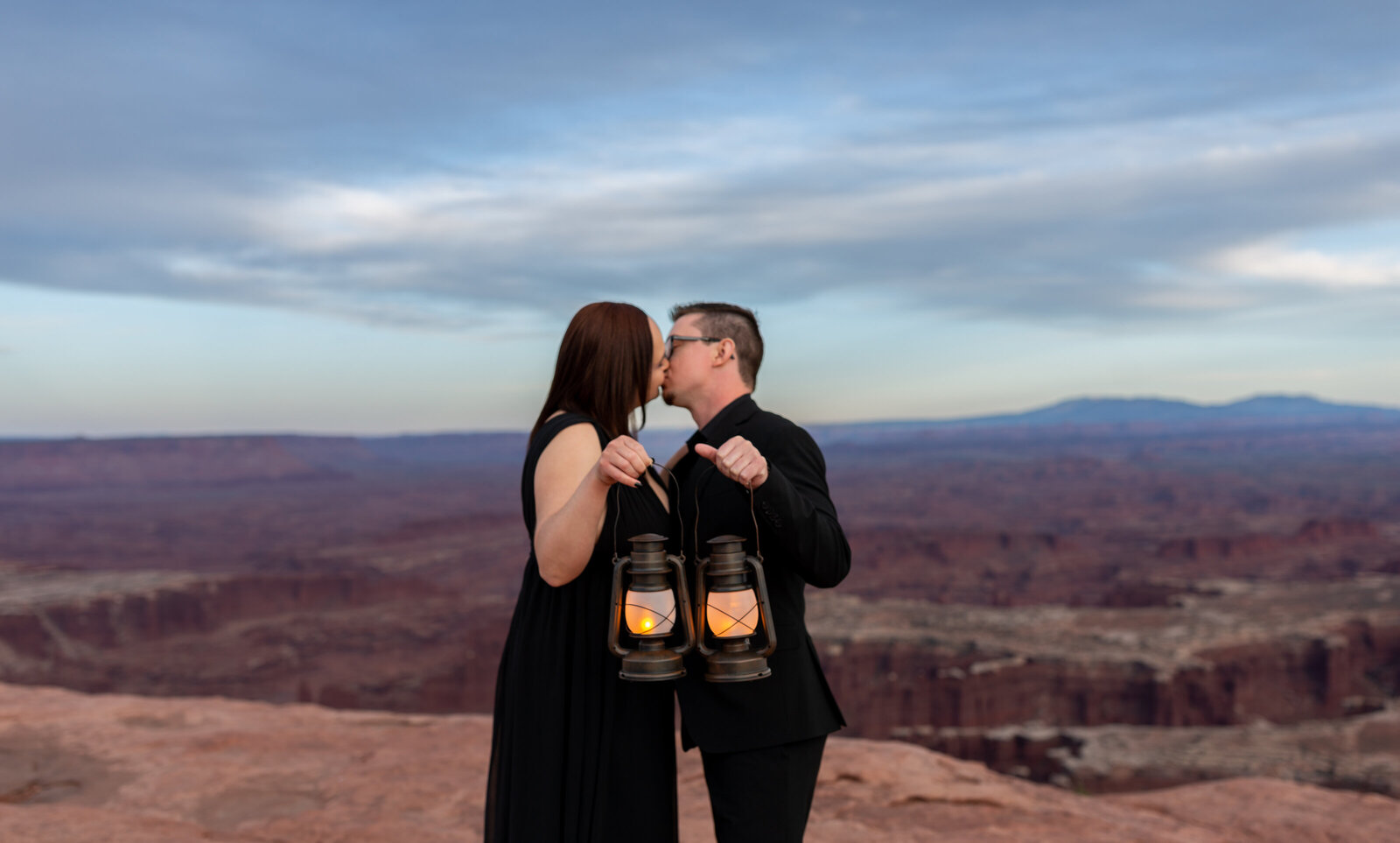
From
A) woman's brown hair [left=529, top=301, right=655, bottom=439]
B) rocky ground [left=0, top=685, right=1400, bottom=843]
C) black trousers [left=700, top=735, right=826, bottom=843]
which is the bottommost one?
rocky ground [left=0, top=685, right=1400, bottom=843]

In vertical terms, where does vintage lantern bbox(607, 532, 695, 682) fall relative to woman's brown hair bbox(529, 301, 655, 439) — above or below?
below

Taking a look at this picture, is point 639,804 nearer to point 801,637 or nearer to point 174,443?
point 801,637

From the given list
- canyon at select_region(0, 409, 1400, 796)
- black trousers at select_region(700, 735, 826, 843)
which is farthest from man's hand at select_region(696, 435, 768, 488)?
canyon at select_region(0, 409, 1400, 796)

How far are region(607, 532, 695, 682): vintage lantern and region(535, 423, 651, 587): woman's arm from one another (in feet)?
0.41

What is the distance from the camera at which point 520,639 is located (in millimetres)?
2268

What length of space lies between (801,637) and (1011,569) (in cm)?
5341

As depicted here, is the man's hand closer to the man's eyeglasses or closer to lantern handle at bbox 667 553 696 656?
lantern handle at bbox 667 553 696 656

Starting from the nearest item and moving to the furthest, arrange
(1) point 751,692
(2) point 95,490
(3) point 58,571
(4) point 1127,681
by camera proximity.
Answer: (1) point 751,692, (4) point 1127,681, (3) point 58,571, (2) point 95,490

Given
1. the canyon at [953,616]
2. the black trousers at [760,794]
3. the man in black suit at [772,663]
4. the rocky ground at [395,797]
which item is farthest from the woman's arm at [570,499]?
the canyon at [953,616]

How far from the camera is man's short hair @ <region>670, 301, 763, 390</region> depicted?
250cm

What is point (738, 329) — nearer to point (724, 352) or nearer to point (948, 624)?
point (724, 352)

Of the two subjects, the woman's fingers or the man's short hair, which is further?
the man's short hair

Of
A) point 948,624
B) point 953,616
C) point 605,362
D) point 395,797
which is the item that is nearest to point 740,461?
point 605,362

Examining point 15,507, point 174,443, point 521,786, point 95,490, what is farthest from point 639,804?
point 174,443
